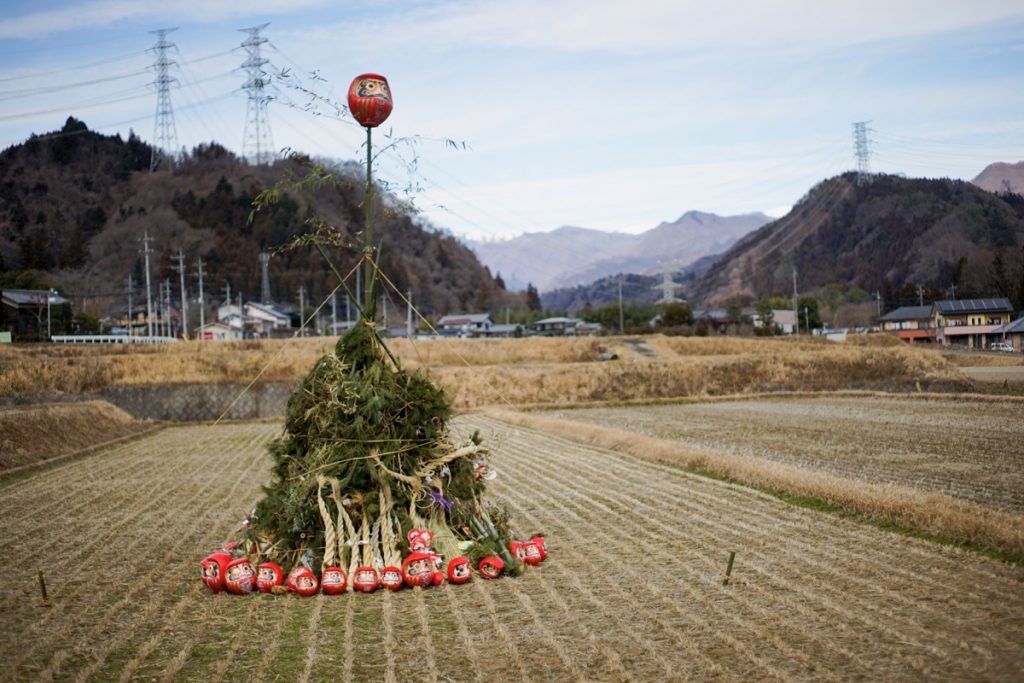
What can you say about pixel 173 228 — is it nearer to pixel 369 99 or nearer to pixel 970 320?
pixel 970 320

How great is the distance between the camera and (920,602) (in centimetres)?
743

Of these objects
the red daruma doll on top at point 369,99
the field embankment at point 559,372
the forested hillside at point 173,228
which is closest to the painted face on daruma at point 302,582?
the red daruma doll on top at point 369,99

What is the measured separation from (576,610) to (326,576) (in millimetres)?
2438

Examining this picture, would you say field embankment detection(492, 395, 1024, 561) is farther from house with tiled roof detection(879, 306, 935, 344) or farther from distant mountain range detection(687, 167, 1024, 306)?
house with tiled roof detection(879, 306, 935, 344)

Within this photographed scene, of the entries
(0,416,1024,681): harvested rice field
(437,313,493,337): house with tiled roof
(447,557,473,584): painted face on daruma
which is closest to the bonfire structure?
(447,557,473,584): painted face on daruma

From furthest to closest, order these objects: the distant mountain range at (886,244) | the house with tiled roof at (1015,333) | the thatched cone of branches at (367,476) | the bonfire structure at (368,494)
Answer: the distant mountain range at (886,244), the house with tiled roof at (1015,333), the thatched cone of branches at (367,476), the bonfire structure at (368,494)

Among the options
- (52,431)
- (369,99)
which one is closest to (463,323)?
(52,431)

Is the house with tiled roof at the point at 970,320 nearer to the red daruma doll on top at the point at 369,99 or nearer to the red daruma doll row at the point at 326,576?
the red daruma doll on top at the point at 369,99

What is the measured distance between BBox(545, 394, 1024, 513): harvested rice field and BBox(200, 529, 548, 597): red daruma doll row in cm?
785

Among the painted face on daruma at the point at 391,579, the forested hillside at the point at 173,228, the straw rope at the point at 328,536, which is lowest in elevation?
the painted face on daruma at the point at 391,579

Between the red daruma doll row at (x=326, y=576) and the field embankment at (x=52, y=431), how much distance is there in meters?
11.8

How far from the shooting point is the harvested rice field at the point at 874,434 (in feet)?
46.6

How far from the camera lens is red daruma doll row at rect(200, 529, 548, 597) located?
8.09 metres

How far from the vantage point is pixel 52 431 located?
21906mm
